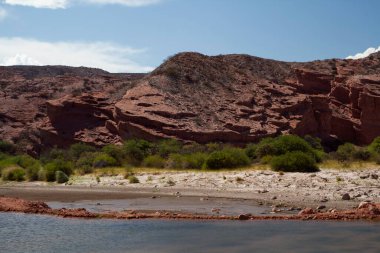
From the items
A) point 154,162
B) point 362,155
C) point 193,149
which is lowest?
point 154,162

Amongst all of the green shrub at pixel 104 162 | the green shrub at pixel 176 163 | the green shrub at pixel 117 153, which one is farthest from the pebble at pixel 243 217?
the green shrub at pixel 117 153

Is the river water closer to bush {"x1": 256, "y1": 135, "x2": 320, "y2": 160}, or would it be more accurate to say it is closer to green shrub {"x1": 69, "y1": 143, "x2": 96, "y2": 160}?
bush {"x1": 256, "y1": 135, "x2": 320, "y2": 160}

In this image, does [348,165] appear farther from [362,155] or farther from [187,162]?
[187,162]

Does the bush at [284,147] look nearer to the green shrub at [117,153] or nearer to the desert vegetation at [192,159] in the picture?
the desert vegetation at [192,159]

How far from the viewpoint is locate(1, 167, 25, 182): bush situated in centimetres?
3725

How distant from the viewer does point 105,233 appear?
13.8 meters

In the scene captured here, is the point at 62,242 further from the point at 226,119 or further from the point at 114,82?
the point at 114,82

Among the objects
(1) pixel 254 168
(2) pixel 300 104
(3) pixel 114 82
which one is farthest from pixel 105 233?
(3) pixel 114 82

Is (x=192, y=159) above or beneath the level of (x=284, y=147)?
beneath

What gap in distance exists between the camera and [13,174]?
37.6m

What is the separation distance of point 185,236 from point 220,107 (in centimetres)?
4303

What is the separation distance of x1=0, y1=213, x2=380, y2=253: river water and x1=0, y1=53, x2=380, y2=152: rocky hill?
35.0 m

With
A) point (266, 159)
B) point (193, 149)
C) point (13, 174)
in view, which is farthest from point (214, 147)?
point (13, 174)

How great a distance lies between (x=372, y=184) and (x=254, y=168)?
384 inches
